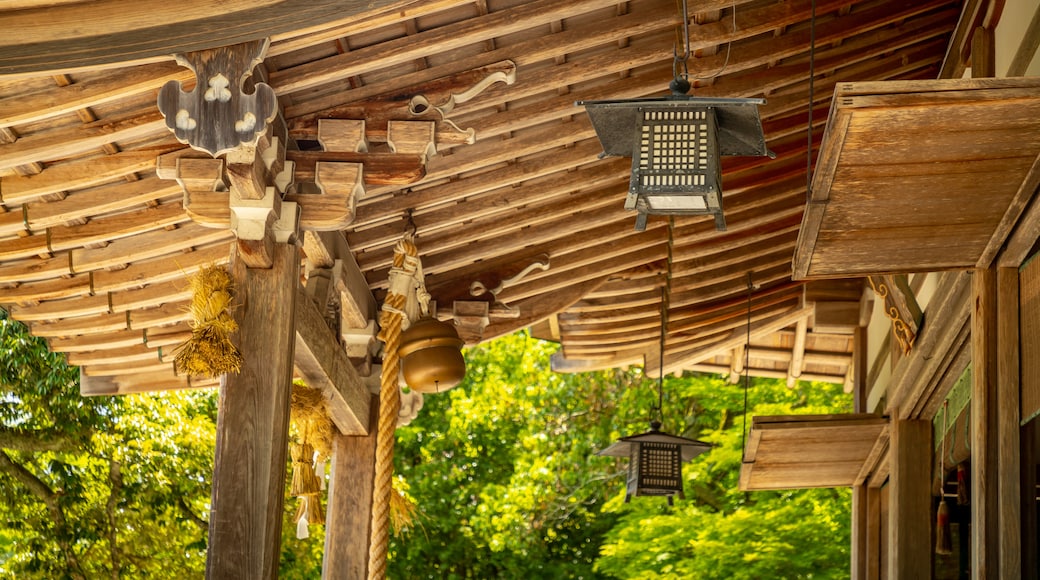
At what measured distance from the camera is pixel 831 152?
3.33 meters

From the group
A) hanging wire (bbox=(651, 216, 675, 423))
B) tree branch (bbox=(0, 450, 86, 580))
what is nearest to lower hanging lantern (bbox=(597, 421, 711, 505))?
hanging wire (bbox=(651, 216, 675, 423))

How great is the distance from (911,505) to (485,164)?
119 inches

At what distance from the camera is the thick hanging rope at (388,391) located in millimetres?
5773

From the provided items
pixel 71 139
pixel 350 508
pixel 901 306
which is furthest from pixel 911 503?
pixel 71 139

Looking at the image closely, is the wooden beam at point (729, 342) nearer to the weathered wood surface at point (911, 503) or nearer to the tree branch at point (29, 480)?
the weathered wood surface at point (911, 503)

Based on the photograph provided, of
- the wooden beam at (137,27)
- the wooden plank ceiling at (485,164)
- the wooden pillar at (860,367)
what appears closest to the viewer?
the wooden beam at (137,27)

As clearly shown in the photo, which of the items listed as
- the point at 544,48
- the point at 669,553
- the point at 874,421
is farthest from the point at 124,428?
the point at 544,48

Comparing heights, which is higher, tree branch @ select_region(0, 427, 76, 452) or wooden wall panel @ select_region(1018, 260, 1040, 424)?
tree branch @ select_region(0, 427, 76, 452)

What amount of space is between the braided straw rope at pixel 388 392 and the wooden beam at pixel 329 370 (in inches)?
10.6

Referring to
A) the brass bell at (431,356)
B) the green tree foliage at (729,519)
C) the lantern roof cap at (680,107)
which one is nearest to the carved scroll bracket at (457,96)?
the lantern roof cap at (680,107)

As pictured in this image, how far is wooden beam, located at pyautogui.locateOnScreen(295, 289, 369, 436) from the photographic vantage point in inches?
213

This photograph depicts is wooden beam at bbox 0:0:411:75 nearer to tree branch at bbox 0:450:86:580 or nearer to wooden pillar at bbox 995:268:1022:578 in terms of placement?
wooden pillar at bbox 995:268:1022:578

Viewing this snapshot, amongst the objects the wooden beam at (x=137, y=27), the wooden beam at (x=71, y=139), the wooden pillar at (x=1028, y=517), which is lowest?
the wooden pillar at (x=1028, y=517)

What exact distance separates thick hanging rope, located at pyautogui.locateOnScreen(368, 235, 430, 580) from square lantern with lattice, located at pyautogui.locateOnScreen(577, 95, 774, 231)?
2.26 m
